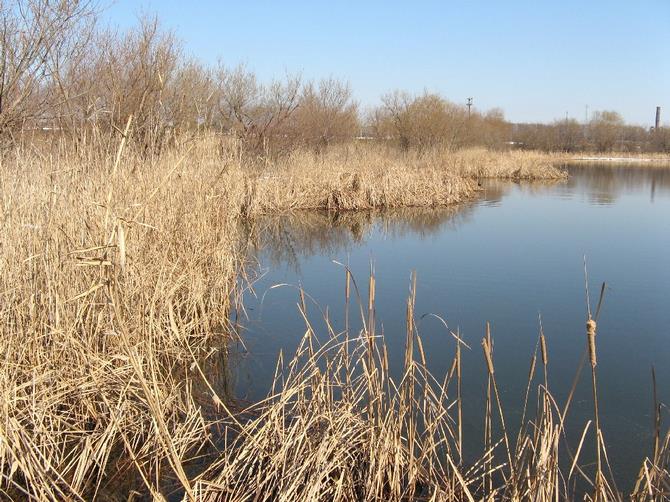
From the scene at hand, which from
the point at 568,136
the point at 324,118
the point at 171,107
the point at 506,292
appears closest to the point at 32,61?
the point at 171,107

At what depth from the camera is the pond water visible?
3.37m

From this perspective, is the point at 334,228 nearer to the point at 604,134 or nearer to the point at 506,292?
the point at 506,292

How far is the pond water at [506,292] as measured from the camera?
3373mm

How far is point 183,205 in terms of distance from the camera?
4164mm

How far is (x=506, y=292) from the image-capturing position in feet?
17.7

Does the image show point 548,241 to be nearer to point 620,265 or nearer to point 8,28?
point 620,265

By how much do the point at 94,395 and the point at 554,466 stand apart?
6.56 ft

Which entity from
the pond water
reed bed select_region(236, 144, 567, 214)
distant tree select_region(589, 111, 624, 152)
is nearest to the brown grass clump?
the pond water

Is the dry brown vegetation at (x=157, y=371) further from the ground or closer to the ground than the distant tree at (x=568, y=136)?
closer to the ground

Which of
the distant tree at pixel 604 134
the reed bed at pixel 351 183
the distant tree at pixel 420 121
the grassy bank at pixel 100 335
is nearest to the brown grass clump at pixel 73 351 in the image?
the grassy bank at pixel 100 335

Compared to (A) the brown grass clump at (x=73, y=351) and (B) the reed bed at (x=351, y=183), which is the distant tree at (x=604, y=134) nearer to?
(B) the reed bed at (x=351, y=183)

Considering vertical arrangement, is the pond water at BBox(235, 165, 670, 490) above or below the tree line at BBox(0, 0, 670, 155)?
below

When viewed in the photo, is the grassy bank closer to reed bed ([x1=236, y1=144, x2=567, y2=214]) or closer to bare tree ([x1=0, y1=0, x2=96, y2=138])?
bare tree ([x1=0, y1=0, x2=96, y2=138])

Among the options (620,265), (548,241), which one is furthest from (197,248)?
(548,241)
